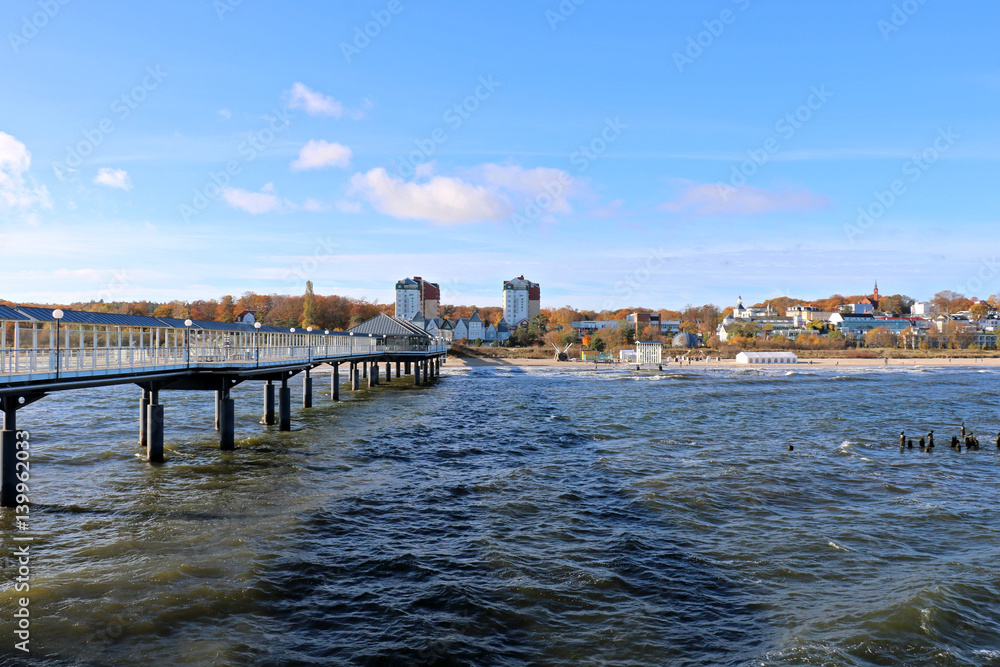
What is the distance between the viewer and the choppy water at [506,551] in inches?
431

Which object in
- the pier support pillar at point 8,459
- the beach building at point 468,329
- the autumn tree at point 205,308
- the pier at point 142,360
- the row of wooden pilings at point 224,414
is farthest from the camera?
the beach building at point 468,329

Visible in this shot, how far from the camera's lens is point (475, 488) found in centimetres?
2173

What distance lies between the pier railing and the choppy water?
12.8 feet

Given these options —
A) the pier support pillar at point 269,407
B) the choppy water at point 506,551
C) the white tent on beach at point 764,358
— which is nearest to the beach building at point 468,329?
the white tent on beach at point 764,358

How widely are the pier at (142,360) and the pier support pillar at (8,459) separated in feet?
0.07

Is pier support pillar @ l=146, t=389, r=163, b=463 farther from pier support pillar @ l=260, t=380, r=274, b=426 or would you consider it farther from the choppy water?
pier support pillar @ l=260, t=380, r=274, b=426

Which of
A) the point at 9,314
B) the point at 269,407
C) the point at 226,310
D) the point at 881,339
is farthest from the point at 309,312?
the point at 881,339

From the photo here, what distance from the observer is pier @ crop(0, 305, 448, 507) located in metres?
17.5

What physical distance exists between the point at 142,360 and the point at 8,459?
20.3 ft

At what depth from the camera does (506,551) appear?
603 inches

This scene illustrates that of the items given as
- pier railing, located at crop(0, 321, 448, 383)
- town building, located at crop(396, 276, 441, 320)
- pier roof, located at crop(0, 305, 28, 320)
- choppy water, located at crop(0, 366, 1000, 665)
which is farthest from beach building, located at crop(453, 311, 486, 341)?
pier roof, located at crop(0, 305, 28, 320)

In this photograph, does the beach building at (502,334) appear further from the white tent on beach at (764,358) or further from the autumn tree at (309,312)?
the white tent on beach at (764,358)

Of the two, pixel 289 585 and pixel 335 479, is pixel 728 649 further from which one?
pixel 335 479

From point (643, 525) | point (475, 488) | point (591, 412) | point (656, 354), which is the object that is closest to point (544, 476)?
point (475, 488)
